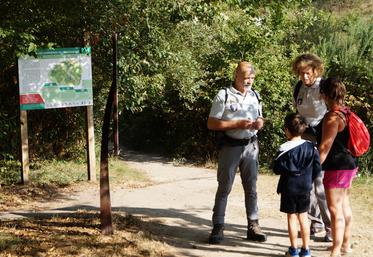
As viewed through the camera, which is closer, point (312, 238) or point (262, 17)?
point (312, 238)

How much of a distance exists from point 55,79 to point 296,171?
4983 millimetres

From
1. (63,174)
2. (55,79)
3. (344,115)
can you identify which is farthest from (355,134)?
(63,174)

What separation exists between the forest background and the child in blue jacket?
2.94 metres

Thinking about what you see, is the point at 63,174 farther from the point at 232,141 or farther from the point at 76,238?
the point at 232,141

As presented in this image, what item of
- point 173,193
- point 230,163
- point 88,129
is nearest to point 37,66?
point 88,129

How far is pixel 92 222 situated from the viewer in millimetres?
6059

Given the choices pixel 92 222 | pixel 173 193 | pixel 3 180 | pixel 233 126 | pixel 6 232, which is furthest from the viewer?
pixel 3 180

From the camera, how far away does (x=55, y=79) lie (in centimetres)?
845

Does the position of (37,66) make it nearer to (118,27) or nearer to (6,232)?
(118,27)

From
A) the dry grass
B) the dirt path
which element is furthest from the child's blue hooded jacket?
the dry grass

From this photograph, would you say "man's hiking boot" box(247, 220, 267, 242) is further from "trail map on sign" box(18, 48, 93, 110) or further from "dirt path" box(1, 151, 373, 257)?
"trail map on sign" box(18, 48, 93, 110)

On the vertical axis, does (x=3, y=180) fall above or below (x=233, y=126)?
below

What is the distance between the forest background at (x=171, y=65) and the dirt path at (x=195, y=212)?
1.97 m

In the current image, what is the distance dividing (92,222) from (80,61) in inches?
136
